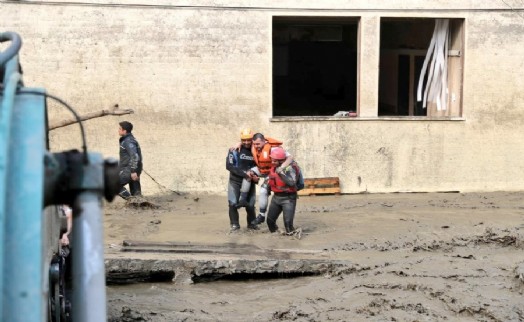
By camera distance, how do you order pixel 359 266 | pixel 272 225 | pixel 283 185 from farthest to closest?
pixel 272 225
pixel 283 185
pixel 359 266

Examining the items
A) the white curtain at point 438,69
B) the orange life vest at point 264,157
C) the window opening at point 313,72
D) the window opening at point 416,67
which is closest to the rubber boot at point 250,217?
the orange life vest at point 264,157

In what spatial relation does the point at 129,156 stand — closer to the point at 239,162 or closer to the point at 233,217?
the point at 239,162

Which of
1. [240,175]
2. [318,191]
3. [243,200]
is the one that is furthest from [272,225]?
[318,191]

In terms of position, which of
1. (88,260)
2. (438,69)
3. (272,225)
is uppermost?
(438,69)

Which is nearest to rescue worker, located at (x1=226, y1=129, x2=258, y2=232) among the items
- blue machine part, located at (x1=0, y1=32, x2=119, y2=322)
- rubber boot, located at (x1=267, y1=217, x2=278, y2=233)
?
rubber boot, located at (x1=267, y1=217, x2=278, y2=233)

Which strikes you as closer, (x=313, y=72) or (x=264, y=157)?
(x=264, y=157)

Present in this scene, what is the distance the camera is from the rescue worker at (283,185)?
39.0 ft

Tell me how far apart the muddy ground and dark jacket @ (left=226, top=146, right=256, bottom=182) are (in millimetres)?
884

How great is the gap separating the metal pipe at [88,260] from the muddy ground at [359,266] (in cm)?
522

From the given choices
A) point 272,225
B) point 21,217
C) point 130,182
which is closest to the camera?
point 21,217

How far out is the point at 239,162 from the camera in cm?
1259

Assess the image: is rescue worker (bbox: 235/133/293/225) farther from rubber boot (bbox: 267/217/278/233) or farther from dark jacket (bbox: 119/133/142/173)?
dark jacket (bbox: 119/133/142/173)

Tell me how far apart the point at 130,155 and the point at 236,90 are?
2.71 metres

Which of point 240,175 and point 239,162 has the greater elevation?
point 239,162
